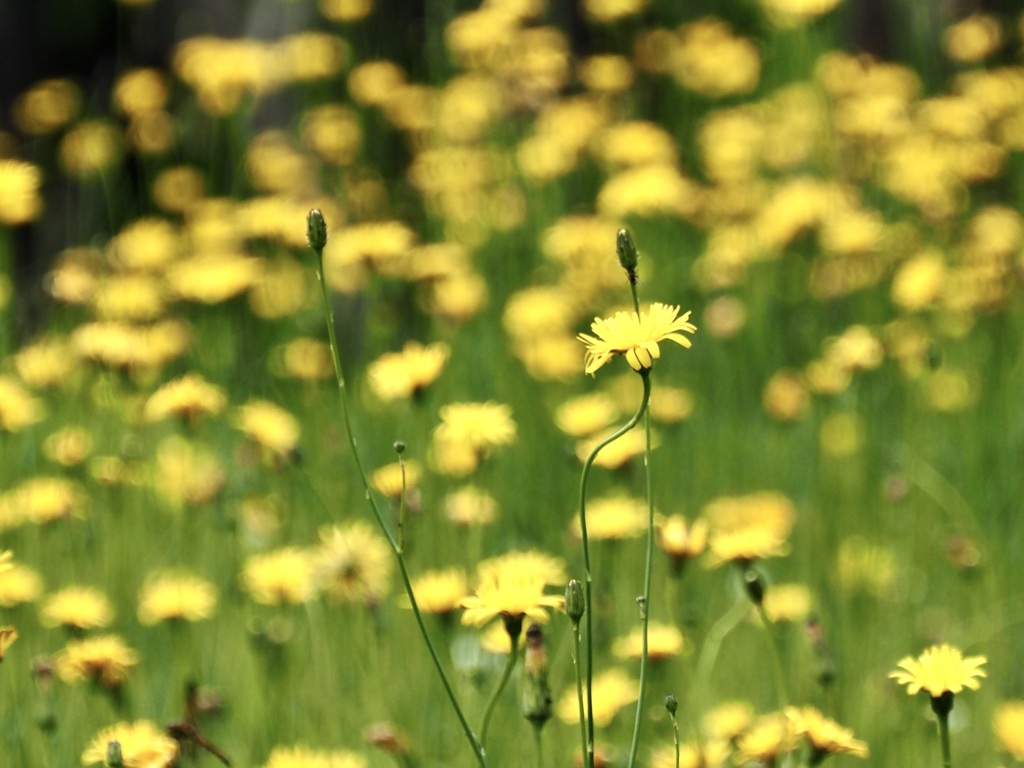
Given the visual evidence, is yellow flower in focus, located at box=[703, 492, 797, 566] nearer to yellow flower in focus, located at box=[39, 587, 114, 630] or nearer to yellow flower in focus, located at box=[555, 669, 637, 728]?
yellow flower in focus, located at box=[555, 669, 637, 728]

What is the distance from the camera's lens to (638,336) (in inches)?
48.8

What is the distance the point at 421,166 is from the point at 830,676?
2510 mm

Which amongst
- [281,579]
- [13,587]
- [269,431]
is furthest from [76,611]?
[269,431]

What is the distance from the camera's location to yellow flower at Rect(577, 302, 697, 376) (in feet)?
4.00

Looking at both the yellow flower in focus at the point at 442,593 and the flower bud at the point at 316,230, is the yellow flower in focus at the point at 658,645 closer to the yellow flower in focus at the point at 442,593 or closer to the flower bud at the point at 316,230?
the yellow flower in focus at the point at 442,593

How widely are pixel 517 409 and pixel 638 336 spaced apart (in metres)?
1.90

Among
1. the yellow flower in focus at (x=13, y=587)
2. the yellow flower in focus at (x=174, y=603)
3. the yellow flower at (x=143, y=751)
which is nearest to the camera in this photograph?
the yellow flower at (x=143, y=751)

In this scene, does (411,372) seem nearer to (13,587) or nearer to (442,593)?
(442,593)

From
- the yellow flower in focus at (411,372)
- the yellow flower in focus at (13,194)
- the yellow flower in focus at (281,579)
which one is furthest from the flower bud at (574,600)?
the yellow flower in focus at (13,194)

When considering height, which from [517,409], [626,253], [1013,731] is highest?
[517,409]

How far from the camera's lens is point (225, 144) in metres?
5.19

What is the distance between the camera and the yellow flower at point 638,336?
1220 mm

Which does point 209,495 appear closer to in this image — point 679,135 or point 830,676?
point 830,676

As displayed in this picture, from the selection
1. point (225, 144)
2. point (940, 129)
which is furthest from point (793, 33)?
→ point (225, 144)
